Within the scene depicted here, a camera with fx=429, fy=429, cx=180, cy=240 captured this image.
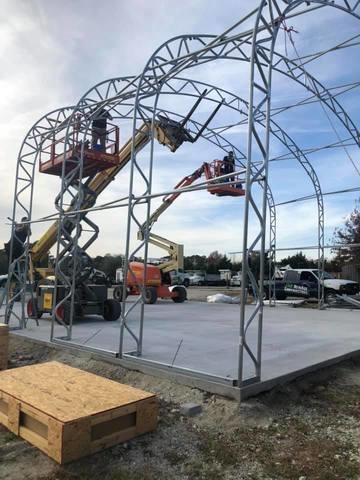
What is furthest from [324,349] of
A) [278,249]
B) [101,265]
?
[101,265]

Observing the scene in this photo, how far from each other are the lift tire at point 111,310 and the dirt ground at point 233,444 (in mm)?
5601

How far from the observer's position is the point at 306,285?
903 inches

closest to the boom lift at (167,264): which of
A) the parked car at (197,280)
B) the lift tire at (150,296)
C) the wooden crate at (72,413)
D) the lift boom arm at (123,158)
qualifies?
the lift tire at (150,296)

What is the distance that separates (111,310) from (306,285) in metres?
14.4

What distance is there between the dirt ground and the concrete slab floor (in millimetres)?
463

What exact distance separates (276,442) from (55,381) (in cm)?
243

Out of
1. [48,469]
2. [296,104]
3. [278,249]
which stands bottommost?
[48,469]

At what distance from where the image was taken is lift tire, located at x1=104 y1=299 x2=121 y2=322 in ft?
37.2

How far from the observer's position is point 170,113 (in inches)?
611

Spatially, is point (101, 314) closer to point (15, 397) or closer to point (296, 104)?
point (15, 397)

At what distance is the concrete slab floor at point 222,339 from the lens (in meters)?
6.23

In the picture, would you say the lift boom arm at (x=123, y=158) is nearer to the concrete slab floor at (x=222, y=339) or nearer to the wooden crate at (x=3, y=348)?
the concrete slab floor at (x=222, y=339)

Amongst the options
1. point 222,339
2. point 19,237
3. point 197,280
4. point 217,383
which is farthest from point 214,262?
point 217,383

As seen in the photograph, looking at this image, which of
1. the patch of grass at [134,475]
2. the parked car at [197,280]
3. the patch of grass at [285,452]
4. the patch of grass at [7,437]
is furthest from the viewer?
the parked car at [197,280]
